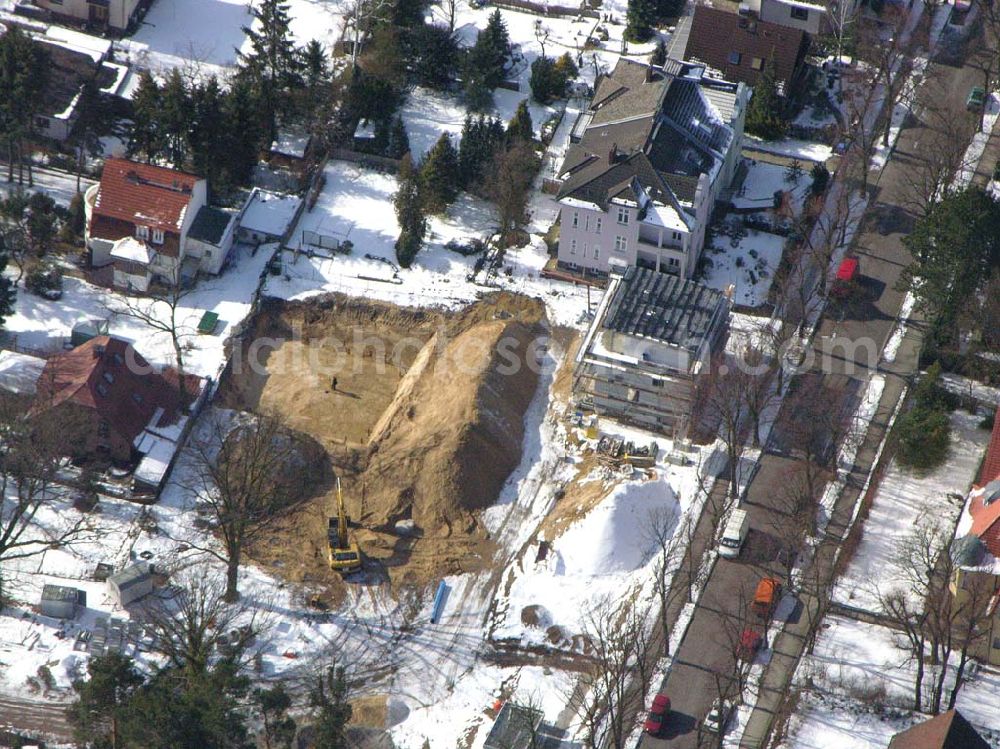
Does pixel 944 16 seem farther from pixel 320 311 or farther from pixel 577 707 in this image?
pixel 577 707

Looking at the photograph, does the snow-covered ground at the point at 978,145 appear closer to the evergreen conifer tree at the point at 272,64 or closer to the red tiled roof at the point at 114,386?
the evergreen conifer tree at the point at 272,64

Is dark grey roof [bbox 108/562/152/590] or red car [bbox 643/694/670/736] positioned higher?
red car [bbox 643/694/670/736]

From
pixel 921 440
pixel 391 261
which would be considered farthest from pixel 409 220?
pixel 921 440

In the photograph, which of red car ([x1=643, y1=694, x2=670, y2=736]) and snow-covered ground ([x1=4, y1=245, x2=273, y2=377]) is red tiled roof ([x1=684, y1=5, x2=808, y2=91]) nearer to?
snow-covered ground ([x1=4, y1=245, x2=273, y2=377])

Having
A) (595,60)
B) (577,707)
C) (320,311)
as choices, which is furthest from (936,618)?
(595,60)

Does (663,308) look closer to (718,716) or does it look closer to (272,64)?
(718,716)

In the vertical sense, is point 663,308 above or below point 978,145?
below

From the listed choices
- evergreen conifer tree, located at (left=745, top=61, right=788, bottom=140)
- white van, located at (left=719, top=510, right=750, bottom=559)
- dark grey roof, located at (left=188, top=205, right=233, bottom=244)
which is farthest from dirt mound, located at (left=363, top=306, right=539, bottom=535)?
evergreen conifer tree, located at (left=745, top=61, right=788, bottom=140)
